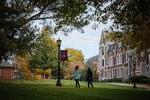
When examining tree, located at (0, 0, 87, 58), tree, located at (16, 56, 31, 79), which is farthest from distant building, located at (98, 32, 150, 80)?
tree, located at (0, 0, 87, 58)

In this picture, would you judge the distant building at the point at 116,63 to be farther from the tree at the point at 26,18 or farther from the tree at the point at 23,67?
the tree at the point at 26,18

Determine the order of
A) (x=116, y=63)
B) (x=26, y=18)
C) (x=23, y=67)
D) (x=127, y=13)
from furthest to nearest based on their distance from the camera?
1. (x=116, y=63)
2. (x=23, y=67)
3. (x=26, y=18)
4. (x=127, y=13)

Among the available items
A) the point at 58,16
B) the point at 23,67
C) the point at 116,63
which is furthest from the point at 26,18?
the point at 116,63

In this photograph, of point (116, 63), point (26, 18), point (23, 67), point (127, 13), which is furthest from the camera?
point (116, 63)

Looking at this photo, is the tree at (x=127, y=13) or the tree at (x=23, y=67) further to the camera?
the tree at (x=23, y=67)

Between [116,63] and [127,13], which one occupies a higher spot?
[116,63]

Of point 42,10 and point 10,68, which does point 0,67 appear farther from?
point 42,10

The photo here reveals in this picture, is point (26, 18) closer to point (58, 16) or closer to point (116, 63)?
point (58, 16)

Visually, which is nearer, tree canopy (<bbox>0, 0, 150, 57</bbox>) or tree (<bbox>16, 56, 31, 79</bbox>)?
tree canopy (<bbox>0, 0, 150, 57</bbox>)

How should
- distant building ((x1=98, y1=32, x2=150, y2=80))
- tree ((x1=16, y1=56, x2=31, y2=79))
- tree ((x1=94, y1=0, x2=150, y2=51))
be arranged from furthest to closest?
1. distant building ((x1=98, y1=32, x2=150, y2=80))
2. tree ((x1=16, y1=56, x2=31, y2=79))
3. tree ((x1=94, y1=0, x2=150, y2=51))

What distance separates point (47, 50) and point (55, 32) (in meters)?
59.2

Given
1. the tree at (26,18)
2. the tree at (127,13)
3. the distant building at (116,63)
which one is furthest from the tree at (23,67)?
the tree at (127,13)

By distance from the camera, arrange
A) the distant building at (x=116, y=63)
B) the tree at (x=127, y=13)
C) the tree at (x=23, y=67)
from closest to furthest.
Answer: the tree at (x=127, y=13), the tree at (x=23, y=67), the distant building at (x=116, y=63)

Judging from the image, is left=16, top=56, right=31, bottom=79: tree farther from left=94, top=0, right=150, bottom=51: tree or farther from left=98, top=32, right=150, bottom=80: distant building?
left=94, top=0, right=150, bottom=51: tree
